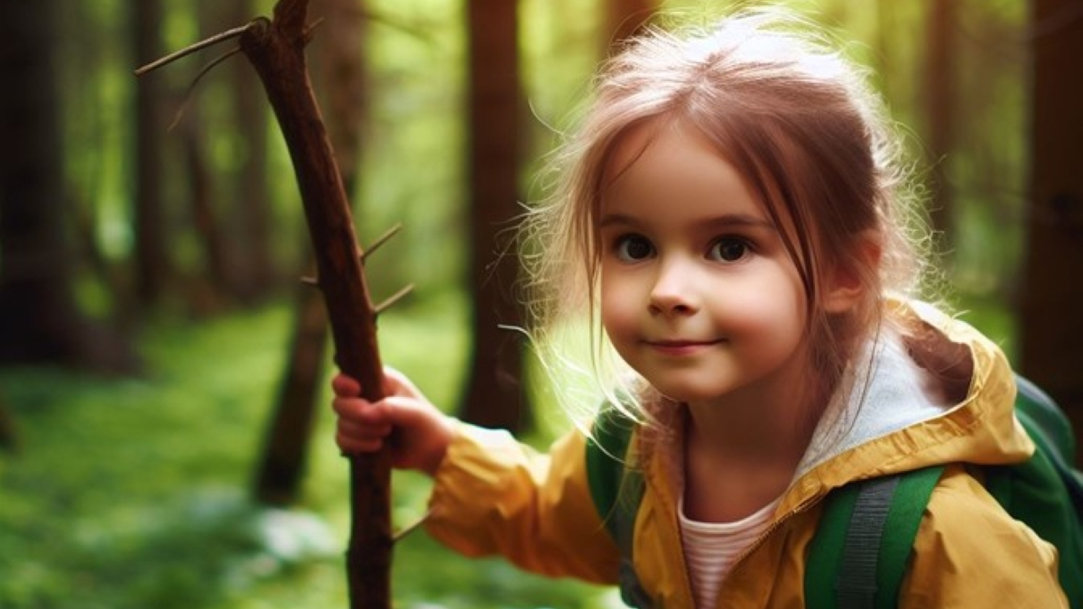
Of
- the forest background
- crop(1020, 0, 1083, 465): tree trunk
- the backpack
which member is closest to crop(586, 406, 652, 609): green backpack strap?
the backpack

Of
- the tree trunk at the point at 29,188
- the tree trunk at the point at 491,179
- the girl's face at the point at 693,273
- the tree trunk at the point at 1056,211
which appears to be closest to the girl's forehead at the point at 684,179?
→ the girl's face at the point at 693,273

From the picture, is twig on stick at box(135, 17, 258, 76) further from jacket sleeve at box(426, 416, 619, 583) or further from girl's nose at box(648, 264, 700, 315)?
jacket sleeve at box(426, 416, 619, 583)

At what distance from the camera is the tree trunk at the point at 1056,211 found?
3389 mm

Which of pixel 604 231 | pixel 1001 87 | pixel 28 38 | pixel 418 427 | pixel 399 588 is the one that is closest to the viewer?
pixel 604 231

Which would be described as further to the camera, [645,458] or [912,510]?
[645,458]

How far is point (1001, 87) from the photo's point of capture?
821 inches

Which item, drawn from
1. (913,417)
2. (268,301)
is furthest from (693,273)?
(268,301)

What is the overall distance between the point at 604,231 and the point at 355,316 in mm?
452

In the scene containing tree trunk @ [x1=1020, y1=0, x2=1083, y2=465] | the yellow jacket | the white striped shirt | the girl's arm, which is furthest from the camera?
tree trunk @ [x1=1020, y1=0, x2=1083, y2=465]

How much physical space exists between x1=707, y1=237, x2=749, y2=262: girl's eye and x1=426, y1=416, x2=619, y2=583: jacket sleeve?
0.68 meters

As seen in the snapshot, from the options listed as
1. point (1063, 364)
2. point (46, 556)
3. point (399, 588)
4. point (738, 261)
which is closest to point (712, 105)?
point (738, 261)

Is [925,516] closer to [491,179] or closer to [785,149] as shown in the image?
[785,149]

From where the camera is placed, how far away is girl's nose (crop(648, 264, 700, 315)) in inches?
71.6

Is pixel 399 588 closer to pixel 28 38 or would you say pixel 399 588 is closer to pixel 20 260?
pixel 20 260
